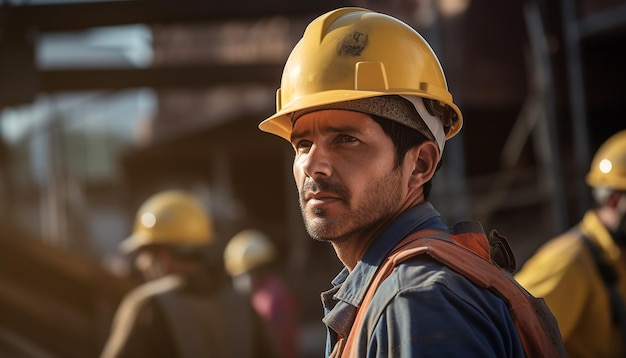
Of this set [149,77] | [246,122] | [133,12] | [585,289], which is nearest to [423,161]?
[585,289]

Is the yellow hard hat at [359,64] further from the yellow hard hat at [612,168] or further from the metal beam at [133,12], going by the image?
the metal beam at [133,12]

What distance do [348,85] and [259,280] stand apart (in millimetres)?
7467

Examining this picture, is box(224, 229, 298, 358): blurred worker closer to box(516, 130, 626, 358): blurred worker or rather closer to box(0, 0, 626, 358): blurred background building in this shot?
box(0, 0, 626, 358): blurred background building

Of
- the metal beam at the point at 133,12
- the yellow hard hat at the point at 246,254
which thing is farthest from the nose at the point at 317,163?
the metal beam at the point at 133,12

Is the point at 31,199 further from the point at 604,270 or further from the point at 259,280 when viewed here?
the point at 604,270

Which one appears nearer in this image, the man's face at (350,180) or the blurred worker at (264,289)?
the man's face at (350,180)

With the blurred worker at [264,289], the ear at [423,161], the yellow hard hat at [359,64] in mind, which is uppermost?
the yellow hard hat at [359,64]

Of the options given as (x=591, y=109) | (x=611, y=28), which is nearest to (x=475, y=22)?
(x=591, y=109)

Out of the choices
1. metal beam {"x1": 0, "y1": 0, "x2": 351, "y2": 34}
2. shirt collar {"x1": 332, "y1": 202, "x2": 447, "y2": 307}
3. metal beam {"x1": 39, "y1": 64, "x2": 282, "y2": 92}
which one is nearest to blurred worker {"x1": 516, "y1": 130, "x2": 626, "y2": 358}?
shirt collar {"x1": 332, "y1": 202, "x2": 447, "y2": 307}

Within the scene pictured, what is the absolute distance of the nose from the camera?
7.09ft

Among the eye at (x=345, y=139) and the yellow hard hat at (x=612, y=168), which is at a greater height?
the eye at (x=345, y=139)

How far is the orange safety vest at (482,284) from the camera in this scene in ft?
6.27

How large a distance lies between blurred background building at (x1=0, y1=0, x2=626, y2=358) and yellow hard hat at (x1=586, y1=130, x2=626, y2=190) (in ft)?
9.75

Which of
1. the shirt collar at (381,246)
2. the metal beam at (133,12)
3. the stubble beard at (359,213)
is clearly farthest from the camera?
the metal beam at (133,12)
